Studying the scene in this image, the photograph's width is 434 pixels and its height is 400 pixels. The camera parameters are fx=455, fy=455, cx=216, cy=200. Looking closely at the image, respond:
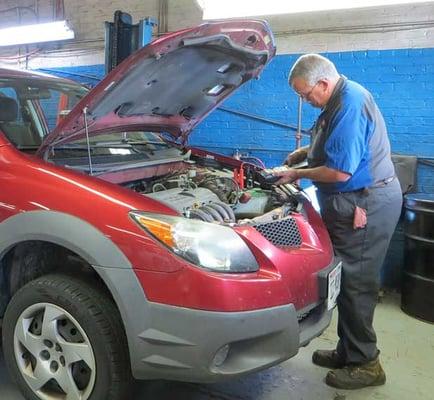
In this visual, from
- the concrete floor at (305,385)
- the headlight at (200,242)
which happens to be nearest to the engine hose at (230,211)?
the headlight at (200,242)

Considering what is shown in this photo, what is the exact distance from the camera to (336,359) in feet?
8.66

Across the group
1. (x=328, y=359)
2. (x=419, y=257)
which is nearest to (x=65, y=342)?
(x=328, y=359)

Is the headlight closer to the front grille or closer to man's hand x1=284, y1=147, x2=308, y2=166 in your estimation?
the front grille

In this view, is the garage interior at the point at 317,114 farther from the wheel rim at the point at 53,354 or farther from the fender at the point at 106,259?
the fender at the point at 106,259

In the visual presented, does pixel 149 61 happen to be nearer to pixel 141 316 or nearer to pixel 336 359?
pixel 141 316

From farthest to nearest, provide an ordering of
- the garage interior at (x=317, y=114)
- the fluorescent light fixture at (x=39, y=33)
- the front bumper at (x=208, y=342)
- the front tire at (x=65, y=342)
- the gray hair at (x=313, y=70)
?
the fluorescent light fixture at (x=39, y=33)
the garage interior at (x=317, y=114)
the gray hair at (x=313, y=70)
the front tire at (x=65, y=342)
the front bumper at (x=208, y=342)

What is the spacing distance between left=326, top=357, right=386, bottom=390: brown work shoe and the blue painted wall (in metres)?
2.10

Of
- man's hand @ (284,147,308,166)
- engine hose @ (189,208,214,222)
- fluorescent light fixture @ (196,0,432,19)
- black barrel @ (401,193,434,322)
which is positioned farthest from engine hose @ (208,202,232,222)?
fluorescent light fixture @ (196,0,432,19)

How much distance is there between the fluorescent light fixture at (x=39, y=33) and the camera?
18.6 ft

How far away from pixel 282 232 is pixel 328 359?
1.05m

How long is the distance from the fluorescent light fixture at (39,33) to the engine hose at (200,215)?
4.58m

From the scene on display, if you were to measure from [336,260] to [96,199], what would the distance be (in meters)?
1.22

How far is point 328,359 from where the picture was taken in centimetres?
266

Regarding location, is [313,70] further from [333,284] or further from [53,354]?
[53,354]
